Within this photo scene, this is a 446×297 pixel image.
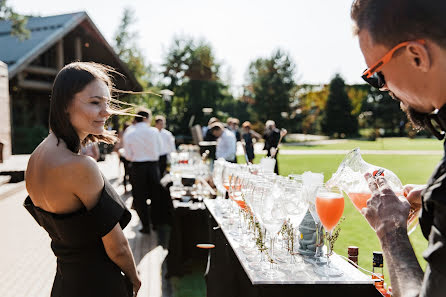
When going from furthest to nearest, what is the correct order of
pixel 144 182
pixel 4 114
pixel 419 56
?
pixel 4 114, pixel 144 182, pixel 419 56

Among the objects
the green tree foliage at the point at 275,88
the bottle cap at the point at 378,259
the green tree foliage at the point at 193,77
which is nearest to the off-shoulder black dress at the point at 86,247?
the bottle cap at the point at 378,259

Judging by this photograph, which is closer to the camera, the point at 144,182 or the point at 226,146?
the point at 144,182

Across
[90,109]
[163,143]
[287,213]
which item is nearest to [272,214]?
[287,213]

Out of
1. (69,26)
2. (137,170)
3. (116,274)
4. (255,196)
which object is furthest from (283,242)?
(69,26)

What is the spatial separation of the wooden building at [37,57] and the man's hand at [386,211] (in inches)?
533

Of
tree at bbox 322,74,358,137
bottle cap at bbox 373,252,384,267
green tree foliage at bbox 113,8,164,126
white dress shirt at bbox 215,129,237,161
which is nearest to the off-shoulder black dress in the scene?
bottle cap at bbox 373,252,384,267

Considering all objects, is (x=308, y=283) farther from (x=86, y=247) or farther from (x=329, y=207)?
(x=86, y=247)

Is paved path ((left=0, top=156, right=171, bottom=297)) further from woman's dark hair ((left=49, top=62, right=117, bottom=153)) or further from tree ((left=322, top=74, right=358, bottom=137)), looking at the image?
tree ((left=322, top=74, right=358, bottom=137))

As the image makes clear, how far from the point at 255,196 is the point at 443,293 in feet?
3.73

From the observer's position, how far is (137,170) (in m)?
6.84

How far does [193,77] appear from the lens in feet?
153

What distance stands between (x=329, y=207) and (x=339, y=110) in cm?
5040

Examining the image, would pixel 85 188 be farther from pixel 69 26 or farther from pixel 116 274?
pixel 69 26

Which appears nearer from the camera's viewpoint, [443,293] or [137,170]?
[443,293]
